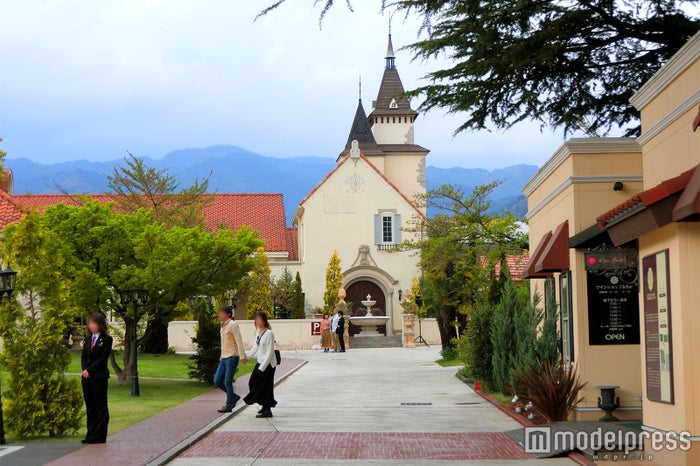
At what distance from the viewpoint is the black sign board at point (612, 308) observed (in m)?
15.6

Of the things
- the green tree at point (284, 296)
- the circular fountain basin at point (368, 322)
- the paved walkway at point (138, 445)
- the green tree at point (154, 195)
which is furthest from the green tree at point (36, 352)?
the green tree at point (284, 296)

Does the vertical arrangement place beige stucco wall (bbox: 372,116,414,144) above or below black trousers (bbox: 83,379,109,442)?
above

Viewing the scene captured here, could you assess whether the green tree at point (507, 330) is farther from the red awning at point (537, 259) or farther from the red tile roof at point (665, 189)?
the red tile roof at point (665, 189)

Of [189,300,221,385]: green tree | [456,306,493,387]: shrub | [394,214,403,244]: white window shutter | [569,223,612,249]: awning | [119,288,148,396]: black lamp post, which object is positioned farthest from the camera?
[394,214,403,244]: white window shutter

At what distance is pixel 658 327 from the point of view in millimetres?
10758

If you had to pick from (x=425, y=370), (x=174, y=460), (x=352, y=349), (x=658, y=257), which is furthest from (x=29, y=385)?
(x=352, y=349)

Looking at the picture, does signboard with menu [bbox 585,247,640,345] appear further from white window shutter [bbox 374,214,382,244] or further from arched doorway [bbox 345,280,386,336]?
white window shutter [bbox 374,214,382,244]

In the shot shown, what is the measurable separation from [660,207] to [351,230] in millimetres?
47604

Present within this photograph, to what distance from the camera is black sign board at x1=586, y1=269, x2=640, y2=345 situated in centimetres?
1559

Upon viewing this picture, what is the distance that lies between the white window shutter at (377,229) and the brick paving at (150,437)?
120 ft

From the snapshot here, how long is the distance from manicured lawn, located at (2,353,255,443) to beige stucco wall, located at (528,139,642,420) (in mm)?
7482

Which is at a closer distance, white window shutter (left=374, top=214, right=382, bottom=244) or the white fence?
the white fence

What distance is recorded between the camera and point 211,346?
25.0m

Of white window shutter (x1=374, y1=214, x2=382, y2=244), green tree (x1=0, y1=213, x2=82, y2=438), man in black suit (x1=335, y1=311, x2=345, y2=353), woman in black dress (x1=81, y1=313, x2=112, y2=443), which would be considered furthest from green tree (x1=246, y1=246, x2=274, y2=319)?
woman in black dress (x1=81, y1=313, x2=112, y2=443)
